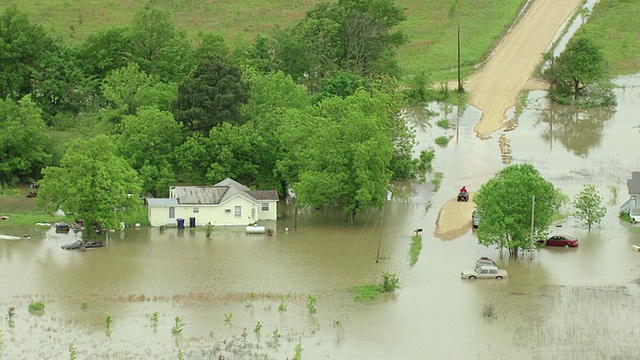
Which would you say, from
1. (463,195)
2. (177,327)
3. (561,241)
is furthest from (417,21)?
(177,327)

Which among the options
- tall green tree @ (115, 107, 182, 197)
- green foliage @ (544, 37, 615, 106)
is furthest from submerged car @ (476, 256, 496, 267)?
green foliage @ (544, 37, 615, 106)

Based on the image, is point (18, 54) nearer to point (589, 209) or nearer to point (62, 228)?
point (62, 228)

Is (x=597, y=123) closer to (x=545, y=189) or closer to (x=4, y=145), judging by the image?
(x=545, y=189)

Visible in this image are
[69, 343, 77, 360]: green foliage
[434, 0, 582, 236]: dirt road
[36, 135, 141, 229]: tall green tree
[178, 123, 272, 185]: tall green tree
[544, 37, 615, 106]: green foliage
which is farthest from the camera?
[434, 0, 582, 236]: dirt road

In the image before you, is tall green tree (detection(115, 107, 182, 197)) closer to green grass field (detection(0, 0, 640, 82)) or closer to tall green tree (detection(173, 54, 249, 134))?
tall green tree (detection(173, 54, 249, 134))

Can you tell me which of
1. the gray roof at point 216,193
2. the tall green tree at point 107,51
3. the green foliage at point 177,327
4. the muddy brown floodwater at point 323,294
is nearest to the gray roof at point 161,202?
the gray roof at point 216,193

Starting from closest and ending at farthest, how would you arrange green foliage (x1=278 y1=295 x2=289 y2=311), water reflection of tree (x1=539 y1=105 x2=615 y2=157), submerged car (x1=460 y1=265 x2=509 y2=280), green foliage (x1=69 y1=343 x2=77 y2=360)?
green foliage (x1=69 y1=343 x2=77 y2=360), green foliage (x1=278 y1=295 x2=289 y2=311), submerged car (x1=460 y1=265 x2=509 y2=280), water reflection of tree (x1=539 y1=105 x2=615 y2=157)

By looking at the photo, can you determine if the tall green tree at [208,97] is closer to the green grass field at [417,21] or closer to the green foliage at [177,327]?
the green foliage at [177,327]

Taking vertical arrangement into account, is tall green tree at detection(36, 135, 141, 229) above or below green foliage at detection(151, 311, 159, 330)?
above
